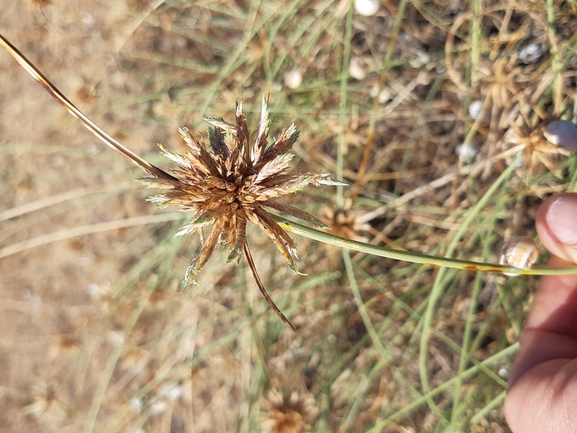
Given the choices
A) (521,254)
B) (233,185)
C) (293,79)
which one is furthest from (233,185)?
(293,79)

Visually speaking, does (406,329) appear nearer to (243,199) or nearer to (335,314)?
(335,314)

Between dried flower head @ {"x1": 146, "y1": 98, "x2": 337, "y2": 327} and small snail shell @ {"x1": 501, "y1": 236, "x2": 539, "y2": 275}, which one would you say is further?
small snail shell @ {"x1": 501, "y1": 236, "x2": 539, "y2": 275}

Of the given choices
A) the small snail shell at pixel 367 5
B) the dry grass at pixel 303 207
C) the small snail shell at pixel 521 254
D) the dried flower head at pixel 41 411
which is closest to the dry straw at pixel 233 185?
the small snail shell at pixel 521 254

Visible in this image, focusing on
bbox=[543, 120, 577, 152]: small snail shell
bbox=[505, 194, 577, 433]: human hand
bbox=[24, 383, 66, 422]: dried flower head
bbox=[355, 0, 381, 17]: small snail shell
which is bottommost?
bbox=[24, 383, 66, 422]: dried flower head

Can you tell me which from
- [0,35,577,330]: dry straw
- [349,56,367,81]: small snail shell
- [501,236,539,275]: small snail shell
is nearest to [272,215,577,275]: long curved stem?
[0,35,577,330]: dry straw

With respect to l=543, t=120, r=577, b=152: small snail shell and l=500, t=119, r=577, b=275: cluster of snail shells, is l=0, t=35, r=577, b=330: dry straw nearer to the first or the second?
l=500, t=119, r=577, b=275: cluster of snail shells

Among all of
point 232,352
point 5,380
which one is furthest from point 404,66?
point 5,380
